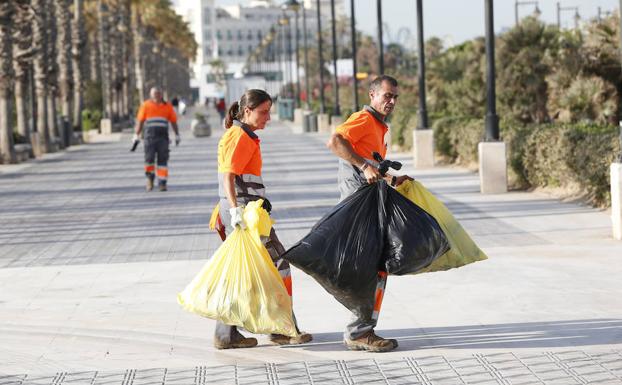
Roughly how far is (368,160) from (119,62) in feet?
214

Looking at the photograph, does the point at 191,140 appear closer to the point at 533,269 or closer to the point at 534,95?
the point at 534,95

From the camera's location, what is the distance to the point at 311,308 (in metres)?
10.3

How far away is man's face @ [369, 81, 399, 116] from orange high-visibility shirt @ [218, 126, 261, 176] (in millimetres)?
831

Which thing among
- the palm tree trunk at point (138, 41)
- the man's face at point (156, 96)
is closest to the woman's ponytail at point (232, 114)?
the man's face at point (156, 96)

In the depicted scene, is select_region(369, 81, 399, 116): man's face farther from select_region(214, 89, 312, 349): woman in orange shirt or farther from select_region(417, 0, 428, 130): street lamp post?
select_region(417, 0, 428, 130): street lamp post

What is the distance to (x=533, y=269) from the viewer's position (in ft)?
39.4

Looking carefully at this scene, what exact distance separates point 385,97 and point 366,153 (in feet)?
1.24

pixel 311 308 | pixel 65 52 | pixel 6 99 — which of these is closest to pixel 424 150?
pixel 6 99

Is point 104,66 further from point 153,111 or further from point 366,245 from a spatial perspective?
point 366,245

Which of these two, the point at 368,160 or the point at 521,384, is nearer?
the point at 521,384

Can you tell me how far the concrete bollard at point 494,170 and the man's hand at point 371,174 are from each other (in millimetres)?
12265

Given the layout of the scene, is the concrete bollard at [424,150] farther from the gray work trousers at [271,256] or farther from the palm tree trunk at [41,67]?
the gray work trousers at [271,256]

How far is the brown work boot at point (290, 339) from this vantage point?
348 inches

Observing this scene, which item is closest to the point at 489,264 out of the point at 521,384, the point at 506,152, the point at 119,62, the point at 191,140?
the point at 521,384
